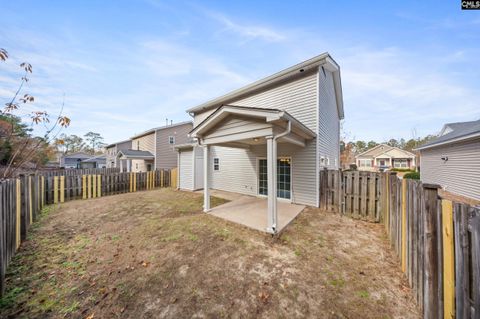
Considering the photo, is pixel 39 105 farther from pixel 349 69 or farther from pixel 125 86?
pixel 349 69

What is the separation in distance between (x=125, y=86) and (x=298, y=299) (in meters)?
15.3

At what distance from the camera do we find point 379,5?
6848 mm

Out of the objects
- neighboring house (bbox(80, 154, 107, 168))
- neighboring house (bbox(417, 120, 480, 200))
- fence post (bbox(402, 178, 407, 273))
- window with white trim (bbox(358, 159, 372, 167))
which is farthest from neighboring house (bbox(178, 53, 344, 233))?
window with white trim (bbox(358, 159, 372, 167))

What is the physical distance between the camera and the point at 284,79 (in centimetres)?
770

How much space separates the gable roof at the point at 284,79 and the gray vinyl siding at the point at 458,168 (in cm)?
701

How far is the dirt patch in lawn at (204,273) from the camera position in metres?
2.29

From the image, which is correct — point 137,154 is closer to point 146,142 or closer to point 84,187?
point 146,142

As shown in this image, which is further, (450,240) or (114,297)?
(114,297)

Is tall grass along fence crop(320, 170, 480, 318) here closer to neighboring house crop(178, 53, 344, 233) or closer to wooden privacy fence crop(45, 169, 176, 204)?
neighboring house crop(178, 53, 344, 233)

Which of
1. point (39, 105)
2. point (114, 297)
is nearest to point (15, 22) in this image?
point (39, 105)

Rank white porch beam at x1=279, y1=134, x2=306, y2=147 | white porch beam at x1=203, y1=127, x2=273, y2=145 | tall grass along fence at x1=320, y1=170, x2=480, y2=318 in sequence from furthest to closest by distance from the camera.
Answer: white porch beam at x1=279, y1=134, x2=306, y2=147 < white porch beam at x1=203, y1=127, x2=273, y2=145 < tall grass along fence at x1=320, y1=170, x2=480, y2=318

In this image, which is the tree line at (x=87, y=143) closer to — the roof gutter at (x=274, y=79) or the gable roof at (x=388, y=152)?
the roof gutter at (x=274, y=79)

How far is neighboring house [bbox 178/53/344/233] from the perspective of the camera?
4.64 metres

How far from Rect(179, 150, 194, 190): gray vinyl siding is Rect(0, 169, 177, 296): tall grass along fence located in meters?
1.35
